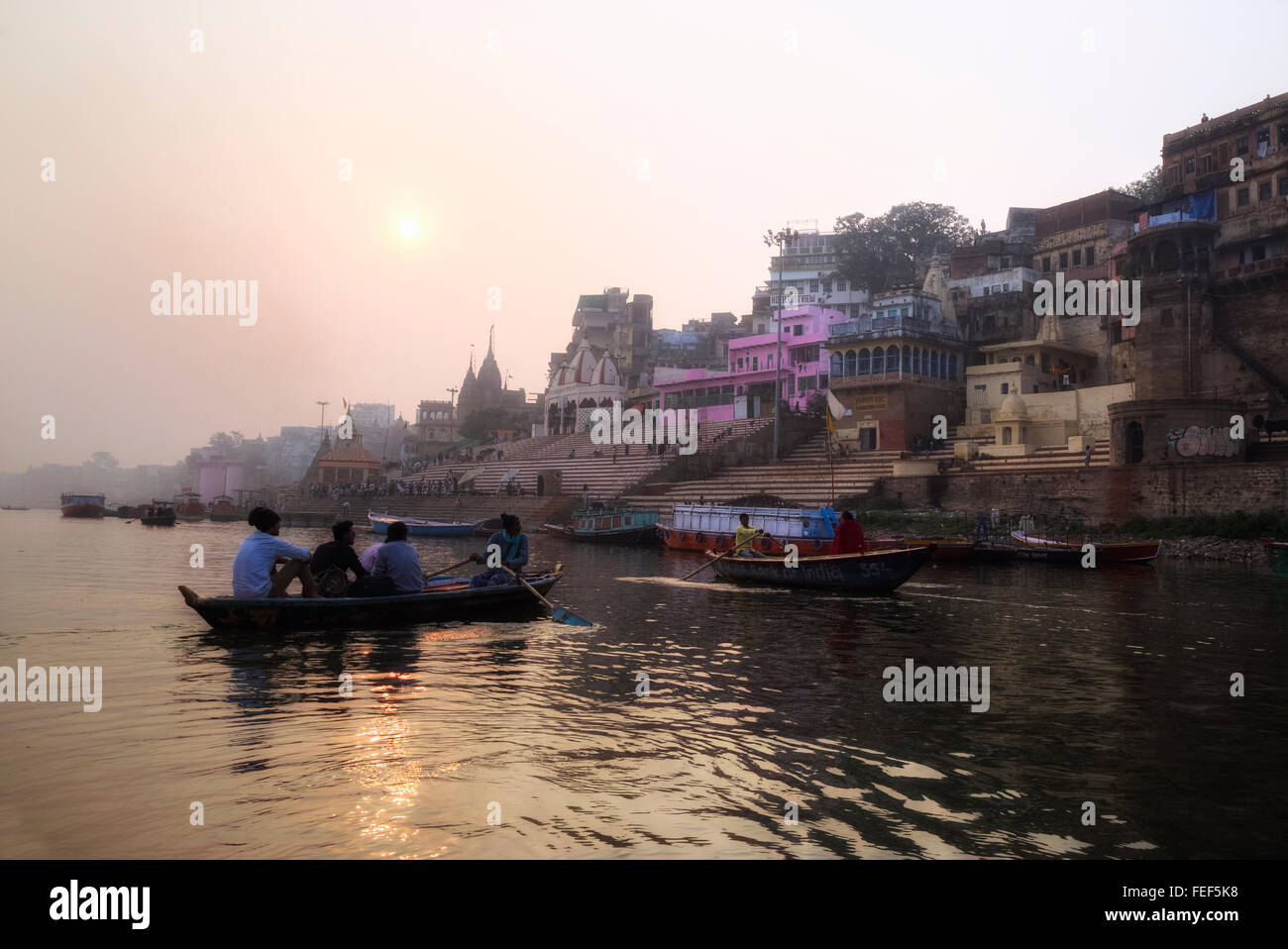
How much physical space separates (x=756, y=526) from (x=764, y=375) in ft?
96.8

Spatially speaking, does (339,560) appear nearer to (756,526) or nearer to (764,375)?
(756,526)

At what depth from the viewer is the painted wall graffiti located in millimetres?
31500

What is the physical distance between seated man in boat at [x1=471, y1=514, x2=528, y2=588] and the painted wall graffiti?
26858 mm

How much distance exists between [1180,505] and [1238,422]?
4635 mm

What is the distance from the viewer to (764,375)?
57000 millimetres

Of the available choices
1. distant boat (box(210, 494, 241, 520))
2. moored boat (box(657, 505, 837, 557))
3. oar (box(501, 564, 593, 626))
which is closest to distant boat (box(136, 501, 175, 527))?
distant boat (box(210, 494, 241, 520))

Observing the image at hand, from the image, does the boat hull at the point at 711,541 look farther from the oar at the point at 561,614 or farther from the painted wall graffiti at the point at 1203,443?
→ the painted wall graffiti at the point at 1203,443

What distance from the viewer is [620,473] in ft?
164

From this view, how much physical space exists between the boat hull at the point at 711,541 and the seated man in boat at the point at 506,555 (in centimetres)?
933

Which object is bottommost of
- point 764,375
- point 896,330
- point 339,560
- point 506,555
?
point 506,555

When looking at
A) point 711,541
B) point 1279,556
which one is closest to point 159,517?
point 711,541

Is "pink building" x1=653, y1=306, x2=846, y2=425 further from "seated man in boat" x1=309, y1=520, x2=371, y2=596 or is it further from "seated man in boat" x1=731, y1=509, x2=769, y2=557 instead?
"seated man in boat" x1=309, y1=520, x2=371, y2=596
